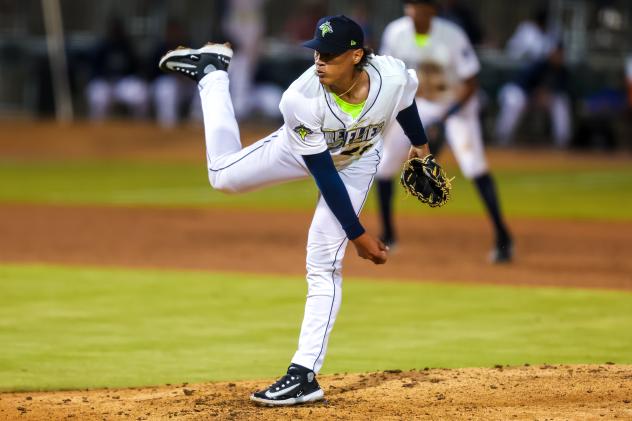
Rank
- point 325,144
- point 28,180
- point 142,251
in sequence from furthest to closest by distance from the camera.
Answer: point 28,180
point 142,251
point 325,144

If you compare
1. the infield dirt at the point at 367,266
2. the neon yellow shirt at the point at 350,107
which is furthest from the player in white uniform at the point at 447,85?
the neon yellow shirt at the point at 350,107

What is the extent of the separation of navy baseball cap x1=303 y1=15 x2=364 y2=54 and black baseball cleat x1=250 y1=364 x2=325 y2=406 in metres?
1.62

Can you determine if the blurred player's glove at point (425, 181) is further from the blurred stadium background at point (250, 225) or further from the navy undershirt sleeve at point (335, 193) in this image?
the blurred stadium background at point (250, 225)

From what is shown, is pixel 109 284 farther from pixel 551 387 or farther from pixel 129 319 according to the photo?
pixel 551 387

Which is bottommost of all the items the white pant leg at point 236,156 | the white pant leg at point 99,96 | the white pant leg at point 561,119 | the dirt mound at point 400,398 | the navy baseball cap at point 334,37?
the dirt mound at point 400,398

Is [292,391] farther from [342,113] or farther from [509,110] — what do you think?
[509,110]

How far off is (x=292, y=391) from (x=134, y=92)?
2031 cm

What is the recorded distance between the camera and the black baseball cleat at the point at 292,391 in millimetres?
6305

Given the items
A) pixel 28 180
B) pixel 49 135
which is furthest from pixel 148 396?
pixel 49 135

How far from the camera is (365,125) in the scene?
6535mm

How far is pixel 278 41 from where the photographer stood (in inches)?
1042

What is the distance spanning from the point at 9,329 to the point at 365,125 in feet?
11.1

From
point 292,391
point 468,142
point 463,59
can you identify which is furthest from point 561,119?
point 292,391

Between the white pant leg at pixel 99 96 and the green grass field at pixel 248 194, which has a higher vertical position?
the white pant leg at pixel 99 96
